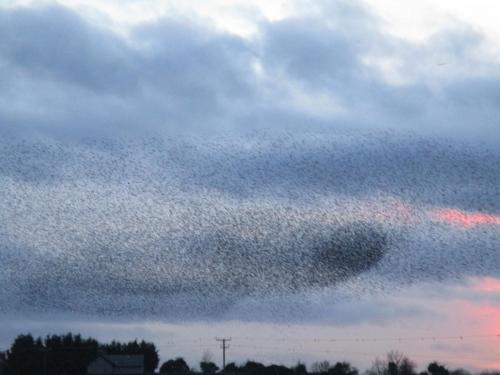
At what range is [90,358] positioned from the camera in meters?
194

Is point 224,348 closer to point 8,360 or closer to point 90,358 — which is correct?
point 90,358

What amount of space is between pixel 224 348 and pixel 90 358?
36148 millimetres

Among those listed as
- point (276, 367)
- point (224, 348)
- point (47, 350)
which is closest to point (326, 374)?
point (276, 367)

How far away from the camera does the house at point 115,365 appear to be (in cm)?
17325

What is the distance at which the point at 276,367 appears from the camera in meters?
181

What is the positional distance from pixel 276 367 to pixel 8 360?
66.2m

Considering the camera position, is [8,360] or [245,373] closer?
[245,373]

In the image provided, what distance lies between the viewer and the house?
568 ft

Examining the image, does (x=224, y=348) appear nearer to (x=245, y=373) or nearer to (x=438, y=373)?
(x=245, y=373)

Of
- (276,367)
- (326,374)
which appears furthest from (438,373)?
(276,367)

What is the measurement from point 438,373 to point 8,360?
10212 centimetres

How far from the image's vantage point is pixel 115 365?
569 feet

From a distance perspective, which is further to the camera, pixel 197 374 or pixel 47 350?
pixel 47 350

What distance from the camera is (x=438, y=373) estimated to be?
195 meters
